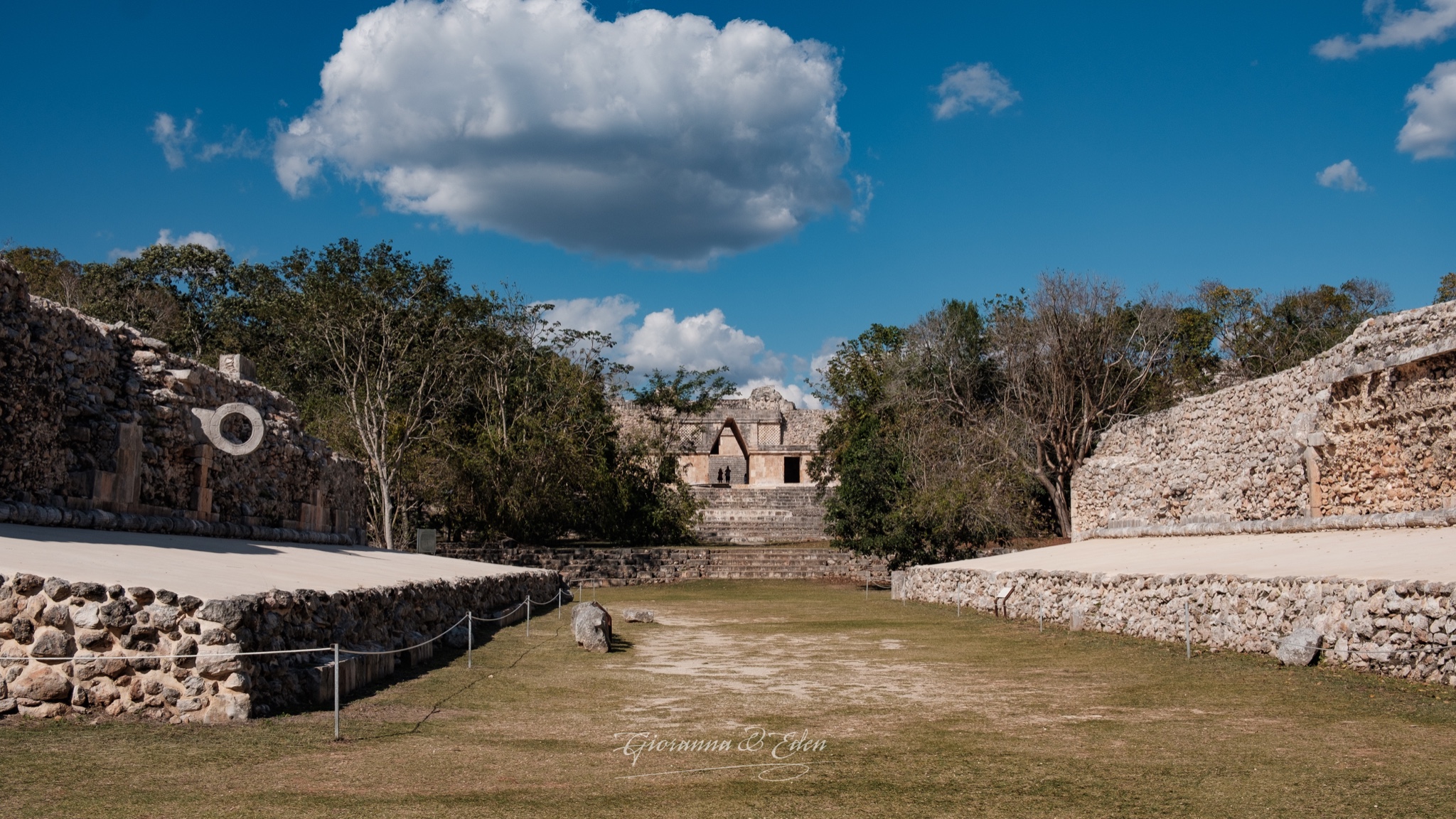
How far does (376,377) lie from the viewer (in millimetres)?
27922

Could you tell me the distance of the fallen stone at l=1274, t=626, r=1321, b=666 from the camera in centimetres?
838

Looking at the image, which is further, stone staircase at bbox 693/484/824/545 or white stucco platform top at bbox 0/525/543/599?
stone staircase at bbox 693/484/824/545

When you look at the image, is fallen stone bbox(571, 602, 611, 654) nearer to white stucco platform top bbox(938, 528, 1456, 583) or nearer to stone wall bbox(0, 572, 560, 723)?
stone wall bbox(0, 572, 560, 723)

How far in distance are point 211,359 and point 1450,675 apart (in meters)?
33.5

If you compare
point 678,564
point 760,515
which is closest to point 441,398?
point 678,564

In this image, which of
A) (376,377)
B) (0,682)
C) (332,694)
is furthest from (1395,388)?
(376,377)

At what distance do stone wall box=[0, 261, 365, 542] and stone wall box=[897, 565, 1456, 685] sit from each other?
37.1ft

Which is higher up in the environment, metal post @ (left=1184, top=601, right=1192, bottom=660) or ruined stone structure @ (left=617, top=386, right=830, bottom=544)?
ruined stone structure @ (left=617, top=386, right=830, bottom=544)

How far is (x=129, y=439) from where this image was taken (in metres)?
11.4

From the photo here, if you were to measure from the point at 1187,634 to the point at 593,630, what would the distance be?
630cm

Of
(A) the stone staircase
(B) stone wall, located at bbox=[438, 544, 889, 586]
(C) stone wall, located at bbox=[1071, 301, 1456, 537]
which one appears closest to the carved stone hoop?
(B) stone wall, located at bbox=[438, 544, 889, 586]

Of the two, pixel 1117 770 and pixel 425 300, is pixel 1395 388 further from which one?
pixel 425 300

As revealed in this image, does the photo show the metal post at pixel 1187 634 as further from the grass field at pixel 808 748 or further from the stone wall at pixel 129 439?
the stone wall at pixel 129 439

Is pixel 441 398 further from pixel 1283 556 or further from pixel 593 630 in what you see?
pixel 1283 556
